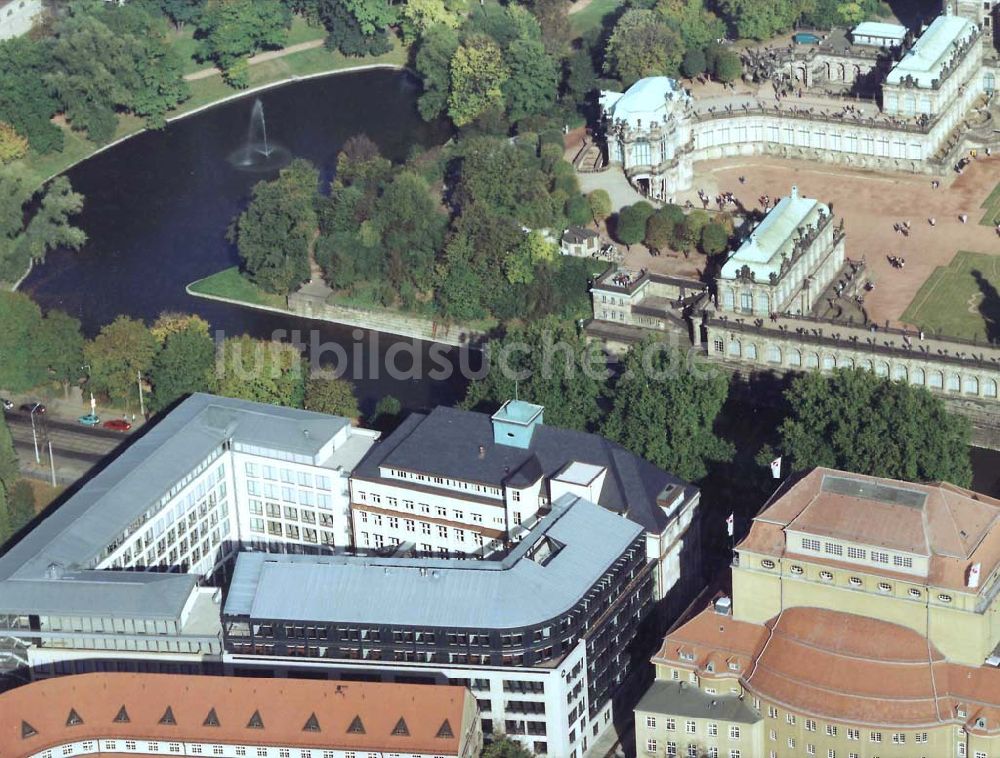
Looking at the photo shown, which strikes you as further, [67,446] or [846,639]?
[67,446]

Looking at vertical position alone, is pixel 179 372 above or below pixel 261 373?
below

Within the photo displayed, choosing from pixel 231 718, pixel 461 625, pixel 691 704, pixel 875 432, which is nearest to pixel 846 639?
pixel 691 704

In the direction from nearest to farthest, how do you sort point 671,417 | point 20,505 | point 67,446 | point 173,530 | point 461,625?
1. point 461,625
2. point 173,530
3. point 671,417
4. point 20,505
5. point 67,446

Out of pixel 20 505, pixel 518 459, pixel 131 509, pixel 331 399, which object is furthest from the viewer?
pixel 331 399

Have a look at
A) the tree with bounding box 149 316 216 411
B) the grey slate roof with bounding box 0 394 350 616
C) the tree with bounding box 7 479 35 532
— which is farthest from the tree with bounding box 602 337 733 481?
the tree with bounding box 7 479 35 532

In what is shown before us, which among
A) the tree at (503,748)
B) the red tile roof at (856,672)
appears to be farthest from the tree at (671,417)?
the tree at (503,748)

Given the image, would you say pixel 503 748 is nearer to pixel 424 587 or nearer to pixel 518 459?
pixel 424 587

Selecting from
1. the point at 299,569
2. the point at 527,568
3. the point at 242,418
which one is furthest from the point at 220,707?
the point at 242,418

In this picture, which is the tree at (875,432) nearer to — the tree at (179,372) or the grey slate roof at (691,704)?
the grey slate roof at (691,704)
